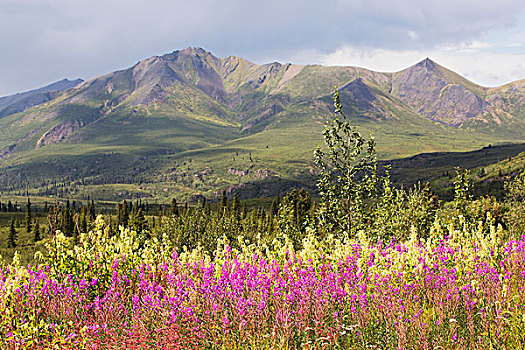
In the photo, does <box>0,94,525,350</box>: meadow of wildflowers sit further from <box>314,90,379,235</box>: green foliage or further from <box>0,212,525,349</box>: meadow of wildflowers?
<box>314,90,379,235</box>: green foliage

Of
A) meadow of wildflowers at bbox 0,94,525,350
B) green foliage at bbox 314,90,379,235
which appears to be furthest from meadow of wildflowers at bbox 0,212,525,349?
green foliage at bbox 314,90,379,235

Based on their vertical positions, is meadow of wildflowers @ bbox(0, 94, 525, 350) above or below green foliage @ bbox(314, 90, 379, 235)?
below

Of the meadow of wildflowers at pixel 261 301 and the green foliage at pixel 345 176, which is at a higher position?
the green foliage at pixel 345 176

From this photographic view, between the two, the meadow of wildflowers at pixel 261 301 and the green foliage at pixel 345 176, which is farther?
Result: the green foliage at pixel 345 176

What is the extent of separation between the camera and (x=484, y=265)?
838 centimetres

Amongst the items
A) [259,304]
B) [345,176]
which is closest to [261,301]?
[259,304]

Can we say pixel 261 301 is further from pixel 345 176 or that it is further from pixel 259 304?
pixel 345 176

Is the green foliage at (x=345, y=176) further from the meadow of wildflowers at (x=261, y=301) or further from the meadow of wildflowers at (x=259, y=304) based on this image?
the meadow of wildflowers at (x=259, y=304)

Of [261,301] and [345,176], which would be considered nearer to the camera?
[261,301]

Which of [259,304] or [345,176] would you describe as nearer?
[259,304]

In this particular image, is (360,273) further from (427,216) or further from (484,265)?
(427,216)

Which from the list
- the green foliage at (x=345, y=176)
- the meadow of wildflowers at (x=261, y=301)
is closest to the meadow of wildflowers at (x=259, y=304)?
the meadow of wildflowers at (x=261, y=301)

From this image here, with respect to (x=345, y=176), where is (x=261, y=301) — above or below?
below

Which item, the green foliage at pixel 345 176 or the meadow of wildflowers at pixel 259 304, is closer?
the meadow of wildflowers at pixel 259 304
